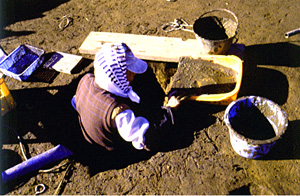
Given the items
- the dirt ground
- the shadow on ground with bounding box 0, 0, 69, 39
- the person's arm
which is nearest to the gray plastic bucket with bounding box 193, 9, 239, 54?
the dirt ground

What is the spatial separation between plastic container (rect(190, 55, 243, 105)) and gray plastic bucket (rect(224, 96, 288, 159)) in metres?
0.31

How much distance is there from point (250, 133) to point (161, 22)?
328cm

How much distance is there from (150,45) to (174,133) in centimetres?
192

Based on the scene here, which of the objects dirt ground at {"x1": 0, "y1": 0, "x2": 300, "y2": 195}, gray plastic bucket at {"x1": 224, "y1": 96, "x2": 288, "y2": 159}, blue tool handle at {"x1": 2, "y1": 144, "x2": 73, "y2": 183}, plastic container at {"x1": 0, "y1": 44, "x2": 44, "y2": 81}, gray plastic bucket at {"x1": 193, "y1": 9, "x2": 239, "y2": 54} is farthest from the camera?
plastic container at {"x1": 0, "y1": 44, "x2": 44, "y2": 81}

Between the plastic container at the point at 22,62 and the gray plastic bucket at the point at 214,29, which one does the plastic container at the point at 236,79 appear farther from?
the plastic container at the point at 22,62

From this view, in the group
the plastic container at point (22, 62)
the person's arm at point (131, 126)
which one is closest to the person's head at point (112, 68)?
the person's arm at point (131, 126)

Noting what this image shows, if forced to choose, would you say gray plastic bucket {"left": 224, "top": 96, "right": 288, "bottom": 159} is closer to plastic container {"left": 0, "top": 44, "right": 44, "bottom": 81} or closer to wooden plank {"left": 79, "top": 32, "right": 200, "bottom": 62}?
wooden plank {"left": 79, "top": 32, "right": 200, "bottom": 62}

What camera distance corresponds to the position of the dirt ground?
3.17 m

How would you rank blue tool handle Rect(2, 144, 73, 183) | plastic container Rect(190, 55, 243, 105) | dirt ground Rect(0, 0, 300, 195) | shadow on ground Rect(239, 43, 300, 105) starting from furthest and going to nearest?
shadow on ground Rect(239, 43, 300, 105), plastic container Rect(190, 55, 243, 105), blue tool handle Rect(2, 144, 73, 183), dirt ground Rect(0, 0, 300, 195)

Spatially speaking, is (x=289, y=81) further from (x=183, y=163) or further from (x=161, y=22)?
(x=161, y=22)

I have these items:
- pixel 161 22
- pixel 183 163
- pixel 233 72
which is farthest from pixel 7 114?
pixel 233 72

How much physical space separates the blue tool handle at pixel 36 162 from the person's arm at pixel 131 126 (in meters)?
1.19

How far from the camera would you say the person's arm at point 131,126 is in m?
2.83

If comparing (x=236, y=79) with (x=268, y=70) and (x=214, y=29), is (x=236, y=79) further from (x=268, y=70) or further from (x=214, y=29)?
(x=214, y=29)
